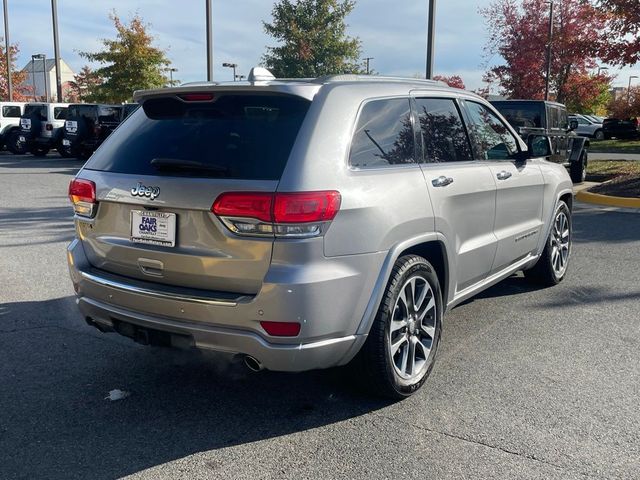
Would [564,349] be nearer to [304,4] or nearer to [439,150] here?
[439,150]

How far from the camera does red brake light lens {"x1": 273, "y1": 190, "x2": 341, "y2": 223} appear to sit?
2982 millimetres

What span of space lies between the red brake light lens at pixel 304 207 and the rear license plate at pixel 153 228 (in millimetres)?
616

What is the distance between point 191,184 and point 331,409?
148cm

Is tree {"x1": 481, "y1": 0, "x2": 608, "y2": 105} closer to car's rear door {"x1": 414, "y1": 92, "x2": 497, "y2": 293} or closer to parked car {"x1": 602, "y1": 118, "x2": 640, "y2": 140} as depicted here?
parked car {"x1": 602, "y1": 118, "x2": 640, "y2": 140}

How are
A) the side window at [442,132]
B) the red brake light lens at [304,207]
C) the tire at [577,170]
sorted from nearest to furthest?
1. the red brake light lens at [304,207]
2. the side window at [442,132]
3. the tire at [577,170]

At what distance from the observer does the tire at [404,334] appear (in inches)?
135

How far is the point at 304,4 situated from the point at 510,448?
1325 inches

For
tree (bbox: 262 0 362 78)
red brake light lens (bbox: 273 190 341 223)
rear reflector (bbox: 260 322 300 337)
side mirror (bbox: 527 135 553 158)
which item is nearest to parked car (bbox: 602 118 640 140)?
tree (bbox: 262 0 362 78)

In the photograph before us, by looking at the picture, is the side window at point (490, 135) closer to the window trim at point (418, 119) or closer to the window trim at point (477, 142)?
the window trim at point (477, 142)

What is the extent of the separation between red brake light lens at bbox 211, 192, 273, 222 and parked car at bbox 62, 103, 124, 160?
19.8 m

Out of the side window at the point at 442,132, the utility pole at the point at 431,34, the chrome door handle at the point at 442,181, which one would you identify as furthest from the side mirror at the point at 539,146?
the utility pole at the point at 431,34

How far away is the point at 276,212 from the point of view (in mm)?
2980

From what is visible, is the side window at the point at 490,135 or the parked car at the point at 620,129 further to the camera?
the parked car at the point at 620,129

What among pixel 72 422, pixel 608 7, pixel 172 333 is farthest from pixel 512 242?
pixel 608 7
